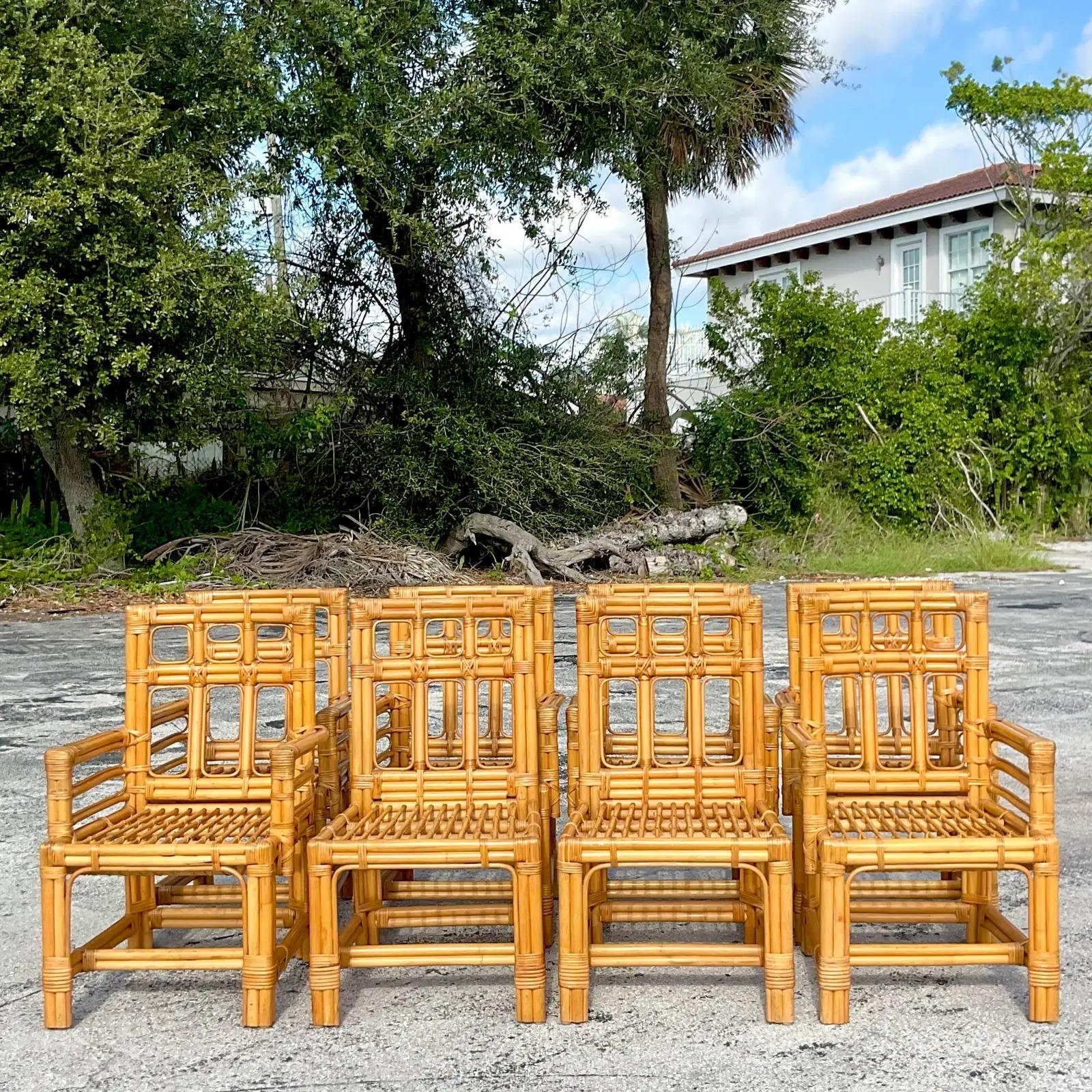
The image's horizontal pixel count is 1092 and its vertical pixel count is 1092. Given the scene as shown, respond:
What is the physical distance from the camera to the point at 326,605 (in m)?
Result: 3.84

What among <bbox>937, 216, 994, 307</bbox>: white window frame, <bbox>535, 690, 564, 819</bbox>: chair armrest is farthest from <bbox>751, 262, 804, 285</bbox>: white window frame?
<bbox>535, 690, 564, 819</bbox>: chair armrest

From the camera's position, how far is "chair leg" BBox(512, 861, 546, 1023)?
309 centimetres

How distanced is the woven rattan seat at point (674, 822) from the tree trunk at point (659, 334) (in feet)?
43.5

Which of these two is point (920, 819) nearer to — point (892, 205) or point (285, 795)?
point (285, 795)

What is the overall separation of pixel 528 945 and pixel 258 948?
25.9 inches

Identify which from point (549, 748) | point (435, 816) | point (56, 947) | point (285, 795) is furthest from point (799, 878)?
point (56, 947)

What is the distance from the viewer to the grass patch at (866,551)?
1462 cm

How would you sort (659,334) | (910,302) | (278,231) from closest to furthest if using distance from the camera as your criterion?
(278,231), (659,334), (910,302)

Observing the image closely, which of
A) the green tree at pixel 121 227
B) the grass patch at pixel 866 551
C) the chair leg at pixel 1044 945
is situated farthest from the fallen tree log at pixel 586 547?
the chair leg at pixel 1044 945

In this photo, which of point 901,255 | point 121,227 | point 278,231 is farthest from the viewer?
point 901,255

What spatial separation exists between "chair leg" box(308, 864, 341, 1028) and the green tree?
918 centimetres

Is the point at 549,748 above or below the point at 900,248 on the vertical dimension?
below

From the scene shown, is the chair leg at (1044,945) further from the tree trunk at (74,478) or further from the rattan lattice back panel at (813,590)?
the tree trunk at (74,478)

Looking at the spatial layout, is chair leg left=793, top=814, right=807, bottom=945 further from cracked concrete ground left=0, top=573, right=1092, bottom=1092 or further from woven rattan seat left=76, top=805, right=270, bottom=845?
woven rattan seat left=76, top=805, right=270, bottom=845
